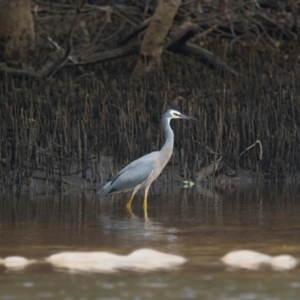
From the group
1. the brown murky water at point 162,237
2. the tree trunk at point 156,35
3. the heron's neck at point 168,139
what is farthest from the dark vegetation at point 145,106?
the heron's neck at point 168,139

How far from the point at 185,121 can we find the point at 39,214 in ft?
10.6

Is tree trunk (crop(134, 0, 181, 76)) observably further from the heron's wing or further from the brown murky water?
the heron's wing

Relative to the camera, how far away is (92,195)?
11.1 meters

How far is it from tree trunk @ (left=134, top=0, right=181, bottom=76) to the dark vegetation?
18 centimetres

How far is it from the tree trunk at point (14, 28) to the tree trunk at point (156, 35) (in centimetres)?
155

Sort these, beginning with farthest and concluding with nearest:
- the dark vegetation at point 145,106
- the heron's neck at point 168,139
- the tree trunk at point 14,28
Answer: the tree trunk at point 14,28, the dark vegetation at point 145,106, the heron's neck at point 168,139

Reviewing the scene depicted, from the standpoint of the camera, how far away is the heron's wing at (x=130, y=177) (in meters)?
10.4

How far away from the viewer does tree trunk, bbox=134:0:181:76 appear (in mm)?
14328

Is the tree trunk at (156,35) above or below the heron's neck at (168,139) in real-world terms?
above

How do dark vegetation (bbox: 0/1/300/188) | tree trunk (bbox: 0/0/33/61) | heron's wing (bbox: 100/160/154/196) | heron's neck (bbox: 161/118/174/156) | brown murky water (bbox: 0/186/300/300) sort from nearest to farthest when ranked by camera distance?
brown murky water (bbox: 0/186/300/300)
heron's wing (bbox: 100/160/154/196)
heron's neck (bbox: 161/118/174/156)
dark vegetation (bbox: 0/1/300/188)
tree trunk (bbox: 0/0/33/61)

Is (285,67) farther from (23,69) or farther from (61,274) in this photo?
(61,274)

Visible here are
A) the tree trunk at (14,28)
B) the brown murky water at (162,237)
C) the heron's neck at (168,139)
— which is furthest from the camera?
the tree trunk at (14,28)

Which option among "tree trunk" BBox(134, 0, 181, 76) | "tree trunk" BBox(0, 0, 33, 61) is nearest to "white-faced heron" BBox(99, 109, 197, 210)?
"tree trunk" BBox(134, 0, 181, 76)

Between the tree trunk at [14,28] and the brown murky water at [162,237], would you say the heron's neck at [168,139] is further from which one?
the tree trunk at [14,28]
